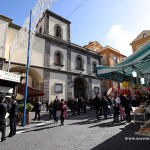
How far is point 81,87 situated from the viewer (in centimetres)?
2016

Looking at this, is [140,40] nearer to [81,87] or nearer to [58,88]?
[81,87]

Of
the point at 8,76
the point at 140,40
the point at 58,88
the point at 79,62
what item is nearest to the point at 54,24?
the point at 79,62

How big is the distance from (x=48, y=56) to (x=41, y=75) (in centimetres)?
310

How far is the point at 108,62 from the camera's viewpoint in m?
24.4

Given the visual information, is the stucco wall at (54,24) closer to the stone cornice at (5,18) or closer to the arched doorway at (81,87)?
the stone cornice at (5,18)

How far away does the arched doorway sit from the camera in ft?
63.5

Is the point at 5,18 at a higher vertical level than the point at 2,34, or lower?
higher

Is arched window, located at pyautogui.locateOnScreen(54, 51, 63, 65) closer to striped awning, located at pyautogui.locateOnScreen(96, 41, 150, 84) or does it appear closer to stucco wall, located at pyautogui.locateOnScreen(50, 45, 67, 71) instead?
stucco wall, located at pyautogui.locateOnScreen(50, 45, 67, 71)

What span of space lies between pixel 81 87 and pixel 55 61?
6.77 meters

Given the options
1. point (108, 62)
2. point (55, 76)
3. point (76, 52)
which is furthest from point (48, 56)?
point (108, 62)

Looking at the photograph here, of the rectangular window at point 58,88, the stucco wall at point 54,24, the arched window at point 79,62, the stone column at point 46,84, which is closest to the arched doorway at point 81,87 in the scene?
the arched window at point 79,62

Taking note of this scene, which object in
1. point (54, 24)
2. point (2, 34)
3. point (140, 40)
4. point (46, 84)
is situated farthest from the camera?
point (140, 40)

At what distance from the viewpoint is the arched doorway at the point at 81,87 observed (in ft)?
63.5

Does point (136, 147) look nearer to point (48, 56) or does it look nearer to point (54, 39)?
point (48, 56)
